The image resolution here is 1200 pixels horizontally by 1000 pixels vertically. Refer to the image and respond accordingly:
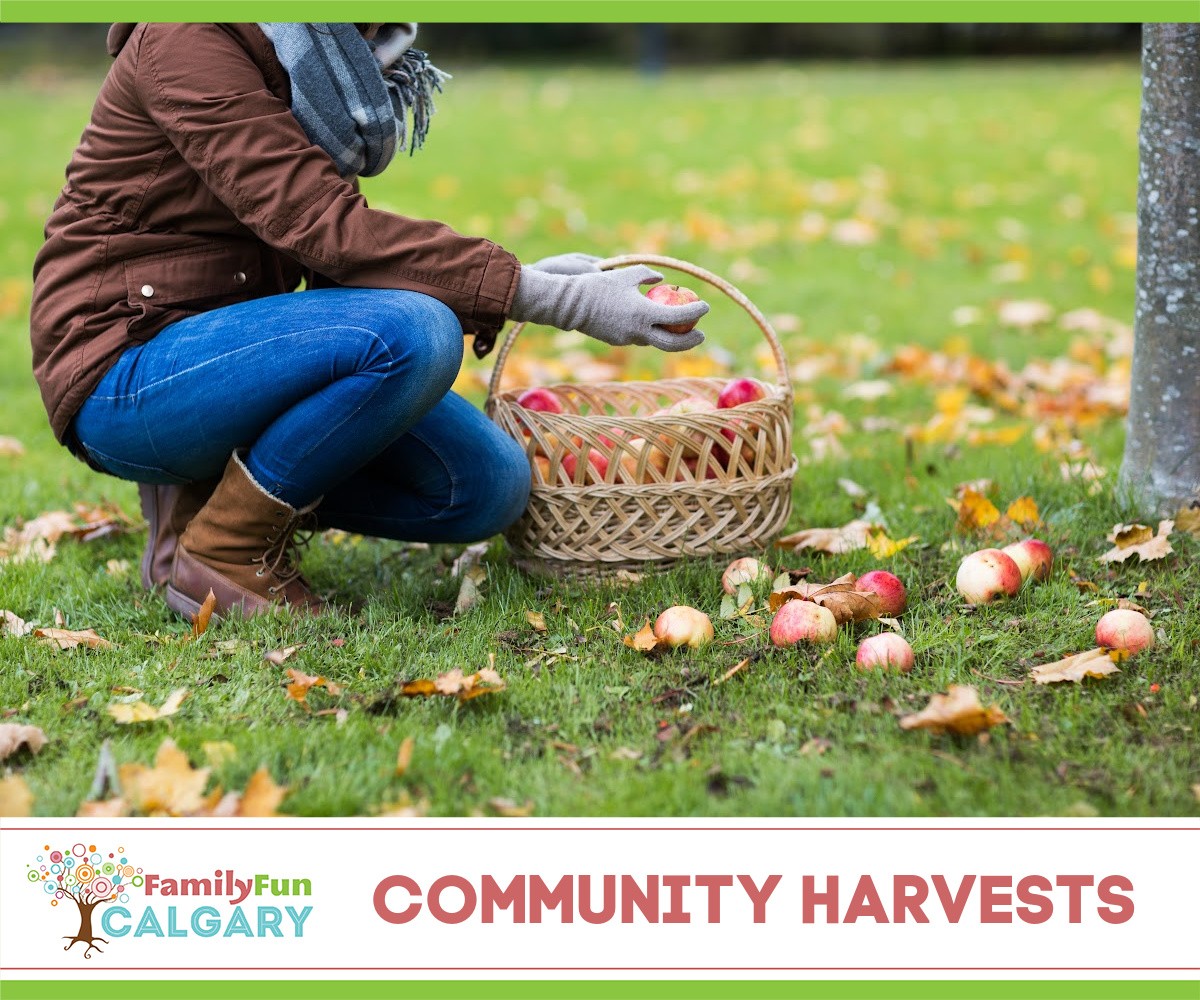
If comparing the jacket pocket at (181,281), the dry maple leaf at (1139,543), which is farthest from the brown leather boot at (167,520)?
the dry maple leaf at (1139,543)

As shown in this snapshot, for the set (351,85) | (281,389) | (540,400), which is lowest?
(540,400)

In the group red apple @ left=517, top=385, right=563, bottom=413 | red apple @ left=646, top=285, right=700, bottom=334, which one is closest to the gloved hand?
red apple @ left=646, top=285, right=700, bottom=334

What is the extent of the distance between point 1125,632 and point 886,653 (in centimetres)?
Answer: 43

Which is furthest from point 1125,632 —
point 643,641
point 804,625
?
point 643,641

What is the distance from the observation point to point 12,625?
259 cm

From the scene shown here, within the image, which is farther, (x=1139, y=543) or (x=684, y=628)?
A: (x=1139, y=543)

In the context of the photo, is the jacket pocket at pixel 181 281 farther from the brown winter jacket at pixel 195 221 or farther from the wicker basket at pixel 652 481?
the wicker basket at pixel 652 481

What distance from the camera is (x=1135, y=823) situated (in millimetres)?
1774

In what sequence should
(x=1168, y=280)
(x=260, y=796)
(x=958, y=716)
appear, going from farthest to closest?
1. (x=1168, y=280)
2. (x=958, y=716)
3. (x=260, y=796)

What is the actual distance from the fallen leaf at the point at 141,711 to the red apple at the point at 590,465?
0.94 m

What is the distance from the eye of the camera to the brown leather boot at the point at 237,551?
2521 millimetres

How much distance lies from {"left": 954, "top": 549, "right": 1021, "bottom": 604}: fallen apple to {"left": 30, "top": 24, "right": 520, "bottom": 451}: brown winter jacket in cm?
104

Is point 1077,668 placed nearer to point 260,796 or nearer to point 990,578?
point 990,578

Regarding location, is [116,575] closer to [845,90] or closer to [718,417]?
[718,417]
